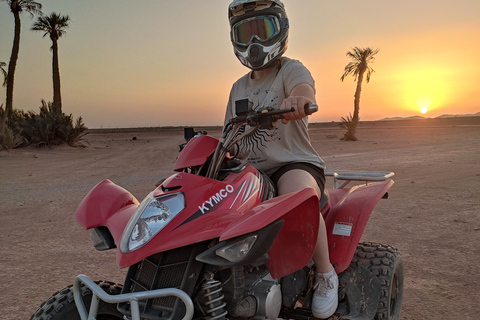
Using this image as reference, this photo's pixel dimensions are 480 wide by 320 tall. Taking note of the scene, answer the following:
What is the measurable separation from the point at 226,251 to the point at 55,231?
485cm

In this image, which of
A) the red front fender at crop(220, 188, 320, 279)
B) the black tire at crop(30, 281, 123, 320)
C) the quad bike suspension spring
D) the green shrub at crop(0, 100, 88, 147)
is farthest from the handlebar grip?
the green shrub at crop(0, 100, 88, 147)

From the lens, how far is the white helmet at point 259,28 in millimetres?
2947

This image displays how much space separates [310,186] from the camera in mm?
2732

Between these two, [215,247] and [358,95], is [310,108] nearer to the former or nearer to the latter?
[215,247]

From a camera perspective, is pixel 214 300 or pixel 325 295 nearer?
pixel 214 300

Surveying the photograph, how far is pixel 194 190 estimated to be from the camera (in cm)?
219

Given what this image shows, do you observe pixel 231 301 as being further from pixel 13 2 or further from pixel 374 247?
pixel 13 2

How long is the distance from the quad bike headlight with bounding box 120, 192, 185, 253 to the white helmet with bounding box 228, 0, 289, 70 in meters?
1.28

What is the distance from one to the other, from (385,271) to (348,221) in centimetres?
46

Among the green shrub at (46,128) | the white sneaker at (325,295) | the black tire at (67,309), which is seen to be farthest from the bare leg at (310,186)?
the green shrub at (46,128)

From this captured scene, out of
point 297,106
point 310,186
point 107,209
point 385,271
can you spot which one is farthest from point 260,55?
point 385,271

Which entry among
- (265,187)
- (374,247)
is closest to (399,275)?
(374,247)

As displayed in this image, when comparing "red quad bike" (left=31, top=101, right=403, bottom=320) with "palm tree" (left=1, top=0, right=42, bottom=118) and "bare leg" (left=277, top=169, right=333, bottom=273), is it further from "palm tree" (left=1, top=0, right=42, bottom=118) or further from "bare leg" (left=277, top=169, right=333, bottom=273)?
"palm tree" (left=1, top=0, right=42, bottom=118)

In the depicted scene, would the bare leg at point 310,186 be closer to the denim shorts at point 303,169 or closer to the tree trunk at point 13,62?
the denim shorts at point 303,169
